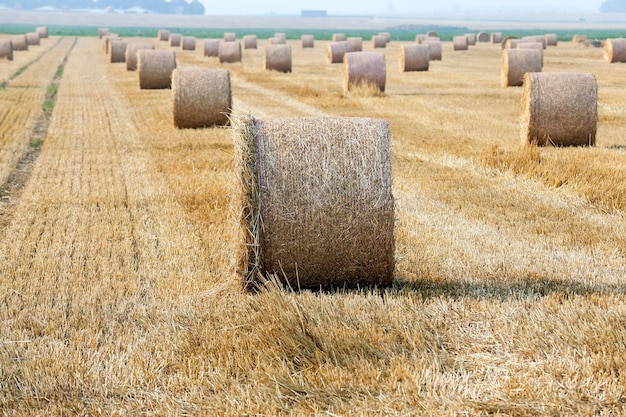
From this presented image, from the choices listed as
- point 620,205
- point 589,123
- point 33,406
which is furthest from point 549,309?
point 589,123

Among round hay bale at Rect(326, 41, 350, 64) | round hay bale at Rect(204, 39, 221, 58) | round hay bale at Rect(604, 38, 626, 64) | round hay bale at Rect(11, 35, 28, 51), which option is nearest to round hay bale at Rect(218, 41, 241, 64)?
round hay bale at Rect(326, 41, 350, 64)

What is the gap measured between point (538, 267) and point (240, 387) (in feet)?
10.1

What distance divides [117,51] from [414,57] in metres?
13.3

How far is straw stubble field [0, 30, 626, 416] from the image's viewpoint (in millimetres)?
Answer: 4430

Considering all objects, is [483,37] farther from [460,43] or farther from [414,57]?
[414,57]

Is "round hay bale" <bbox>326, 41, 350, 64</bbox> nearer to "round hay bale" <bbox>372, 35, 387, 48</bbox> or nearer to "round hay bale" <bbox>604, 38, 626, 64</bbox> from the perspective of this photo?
"round hay bale" <bbox>604, 38, 626, 64</bbox>

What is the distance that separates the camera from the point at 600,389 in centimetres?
435

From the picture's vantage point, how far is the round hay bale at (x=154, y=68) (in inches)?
881

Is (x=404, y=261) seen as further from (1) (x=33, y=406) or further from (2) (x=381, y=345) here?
(1) (x=33, y=406)

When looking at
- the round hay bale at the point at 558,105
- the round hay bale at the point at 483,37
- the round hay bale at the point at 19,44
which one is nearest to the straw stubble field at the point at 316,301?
the round hay bale at the point at 558,105

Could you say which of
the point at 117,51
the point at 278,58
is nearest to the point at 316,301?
the point at 278,58

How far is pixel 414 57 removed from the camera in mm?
31641

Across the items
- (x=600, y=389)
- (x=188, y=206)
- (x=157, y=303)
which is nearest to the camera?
(x=600, y=389)

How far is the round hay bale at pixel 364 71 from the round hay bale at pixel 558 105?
30.3 ft
